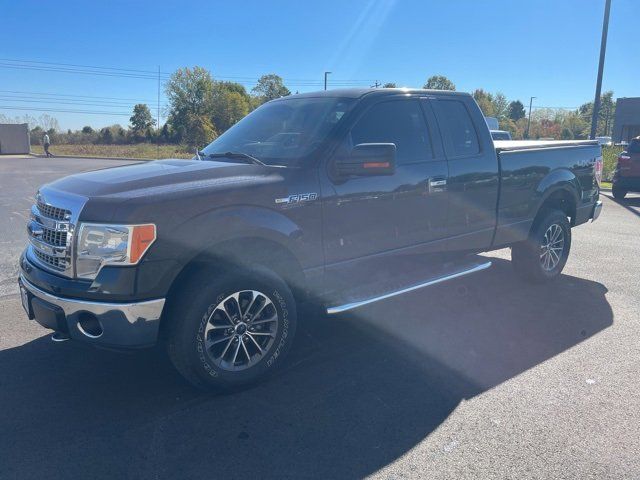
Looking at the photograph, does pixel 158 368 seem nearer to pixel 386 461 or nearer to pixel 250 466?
pixel 250 466

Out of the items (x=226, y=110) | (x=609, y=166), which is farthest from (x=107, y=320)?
(x=226, y=110)

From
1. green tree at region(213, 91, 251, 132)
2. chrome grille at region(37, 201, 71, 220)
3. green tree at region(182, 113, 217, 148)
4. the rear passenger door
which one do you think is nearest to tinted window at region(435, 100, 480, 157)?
the rear passenger door

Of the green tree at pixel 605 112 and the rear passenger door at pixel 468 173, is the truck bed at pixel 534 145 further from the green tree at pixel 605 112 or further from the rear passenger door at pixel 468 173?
the green tree at pixel 605 112

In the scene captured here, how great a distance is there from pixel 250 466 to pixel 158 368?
1427 mm

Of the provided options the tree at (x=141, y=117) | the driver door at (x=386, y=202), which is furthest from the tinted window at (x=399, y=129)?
the tree at (x=141, y=117)

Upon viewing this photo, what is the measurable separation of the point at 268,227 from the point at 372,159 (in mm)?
883

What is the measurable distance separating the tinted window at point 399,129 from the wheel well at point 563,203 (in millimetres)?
2117

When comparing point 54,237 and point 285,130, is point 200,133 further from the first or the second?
point 54,237

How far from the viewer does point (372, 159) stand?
12.0 ft

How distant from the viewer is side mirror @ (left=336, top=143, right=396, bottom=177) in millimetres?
3637

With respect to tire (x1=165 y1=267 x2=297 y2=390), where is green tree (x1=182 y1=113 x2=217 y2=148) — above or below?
above

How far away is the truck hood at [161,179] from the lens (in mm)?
3230

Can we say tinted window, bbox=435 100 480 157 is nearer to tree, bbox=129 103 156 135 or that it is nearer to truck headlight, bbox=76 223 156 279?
truck headlight, bbox=76 223 156 279

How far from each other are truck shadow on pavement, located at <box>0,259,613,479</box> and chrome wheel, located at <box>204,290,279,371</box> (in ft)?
0.81
